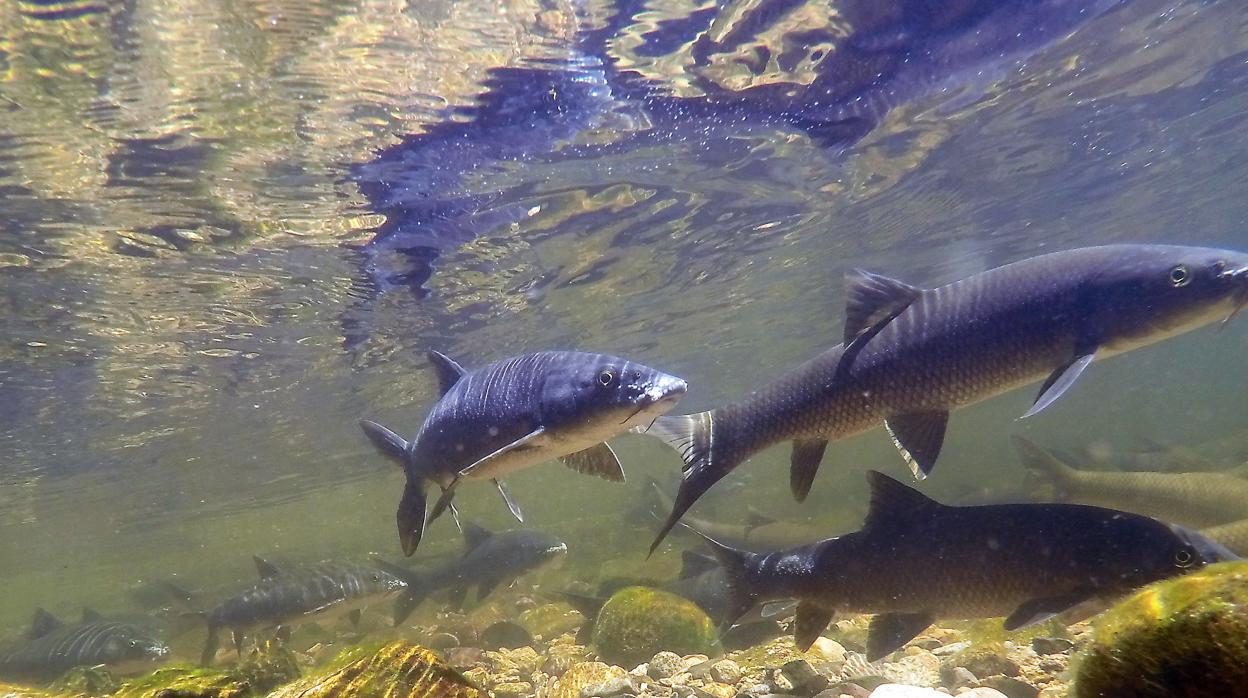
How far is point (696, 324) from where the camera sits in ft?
82.2

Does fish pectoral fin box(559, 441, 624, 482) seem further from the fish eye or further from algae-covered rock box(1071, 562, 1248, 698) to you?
the fish eye

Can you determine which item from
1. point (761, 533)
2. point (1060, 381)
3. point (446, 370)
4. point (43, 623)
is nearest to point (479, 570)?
point (761, 533)

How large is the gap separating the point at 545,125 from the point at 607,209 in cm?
381

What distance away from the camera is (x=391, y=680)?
313 centimetres

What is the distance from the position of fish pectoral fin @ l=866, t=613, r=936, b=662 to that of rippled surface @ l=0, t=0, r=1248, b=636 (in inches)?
293

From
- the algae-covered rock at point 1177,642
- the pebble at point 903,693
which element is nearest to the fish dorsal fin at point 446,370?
the pebble at point 903,693

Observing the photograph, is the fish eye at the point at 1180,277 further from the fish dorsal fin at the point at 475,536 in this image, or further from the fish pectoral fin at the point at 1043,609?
the fish dorsal fin at the point at 475,536

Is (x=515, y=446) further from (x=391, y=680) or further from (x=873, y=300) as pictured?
(x=873, y=300)

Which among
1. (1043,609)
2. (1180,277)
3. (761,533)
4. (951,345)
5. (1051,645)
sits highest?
(1180,277)

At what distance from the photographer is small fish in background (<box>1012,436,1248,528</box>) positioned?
995 centimetres

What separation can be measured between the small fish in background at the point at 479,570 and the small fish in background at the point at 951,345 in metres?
9.00

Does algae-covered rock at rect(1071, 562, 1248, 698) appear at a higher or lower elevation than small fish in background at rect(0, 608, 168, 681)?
higher

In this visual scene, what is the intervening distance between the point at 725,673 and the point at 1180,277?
4.41m

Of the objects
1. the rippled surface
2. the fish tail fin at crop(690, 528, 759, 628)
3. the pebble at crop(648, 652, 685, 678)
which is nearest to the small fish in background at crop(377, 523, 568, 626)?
the rippled surface
